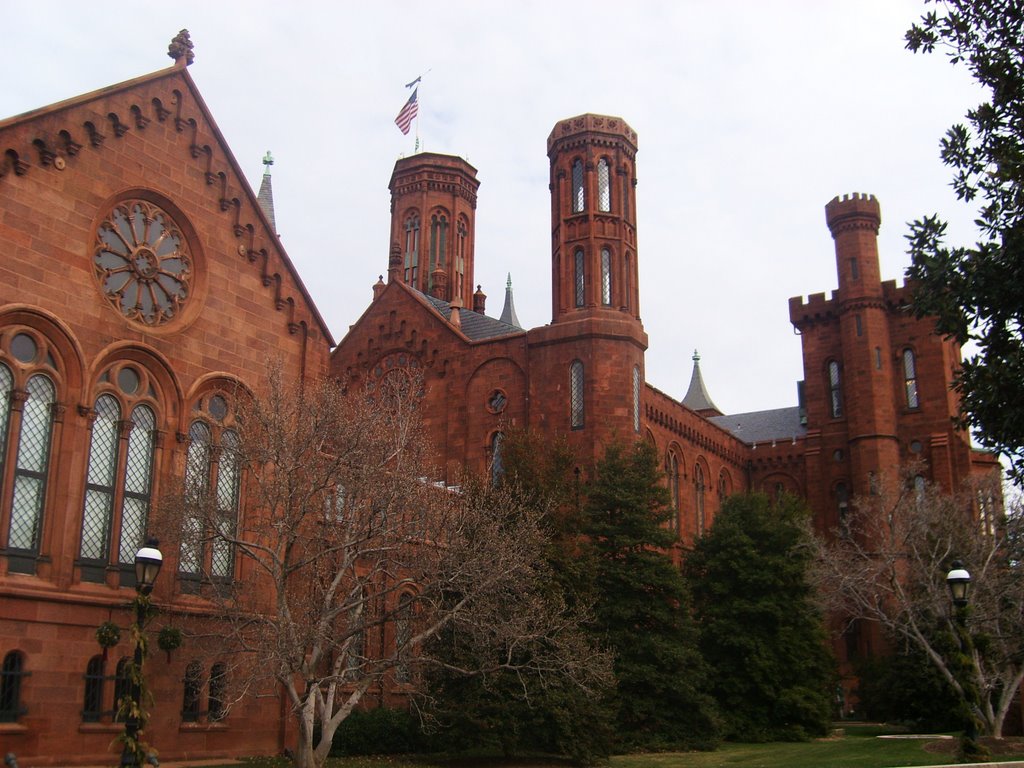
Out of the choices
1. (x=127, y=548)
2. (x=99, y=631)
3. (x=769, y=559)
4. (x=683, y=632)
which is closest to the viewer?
(x=99, y=631)

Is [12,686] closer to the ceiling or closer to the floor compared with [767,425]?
closer to the floor

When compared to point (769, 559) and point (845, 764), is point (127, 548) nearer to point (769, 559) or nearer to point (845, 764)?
point (845, 764)

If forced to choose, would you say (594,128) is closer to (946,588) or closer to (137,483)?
(946,588)

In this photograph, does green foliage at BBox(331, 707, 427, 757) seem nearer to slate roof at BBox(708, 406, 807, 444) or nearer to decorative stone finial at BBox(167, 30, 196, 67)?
decorative stone finial at BBox(167, 30, 196, 67)

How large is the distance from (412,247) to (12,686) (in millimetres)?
46399

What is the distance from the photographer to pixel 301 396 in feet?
85.4

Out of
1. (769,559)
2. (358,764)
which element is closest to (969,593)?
(769,559)

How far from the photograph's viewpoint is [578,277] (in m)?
42.2

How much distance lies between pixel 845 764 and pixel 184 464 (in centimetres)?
1786

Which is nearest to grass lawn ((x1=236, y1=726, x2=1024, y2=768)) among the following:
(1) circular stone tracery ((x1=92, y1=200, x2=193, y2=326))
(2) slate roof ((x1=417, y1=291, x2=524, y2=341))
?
(1) circular stone tracery ((x1=92, y1=200, x2=193, y2=326))

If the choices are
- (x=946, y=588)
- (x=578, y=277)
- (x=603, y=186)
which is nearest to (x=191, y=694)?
(x=578, y=277)

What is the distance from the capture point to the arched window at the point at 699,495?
54984 mm

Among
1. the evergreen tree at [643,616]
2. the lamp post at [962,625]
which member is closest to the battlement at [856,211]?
the evergreen tree at [643,616]

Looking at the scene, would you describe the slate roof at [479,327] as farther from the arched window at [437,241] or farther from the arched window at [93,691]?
the arched window at [93,691]
